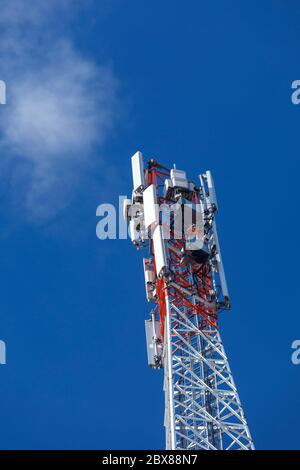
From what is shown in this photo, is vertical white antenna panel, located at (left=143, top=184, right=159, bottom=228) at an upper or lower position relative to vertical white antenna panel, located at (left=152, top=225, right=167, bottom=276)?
upper

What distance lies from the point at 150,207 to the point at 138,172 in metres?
4.36

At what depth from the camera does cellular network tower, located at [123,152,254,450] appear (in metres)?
42.4

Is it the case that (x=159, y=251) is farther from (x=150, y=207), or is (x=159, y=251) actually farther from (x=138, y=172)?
(x=138, y=172)

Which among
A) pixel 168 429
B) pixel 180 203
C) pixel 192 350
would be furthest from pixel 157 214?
pixel 168 429

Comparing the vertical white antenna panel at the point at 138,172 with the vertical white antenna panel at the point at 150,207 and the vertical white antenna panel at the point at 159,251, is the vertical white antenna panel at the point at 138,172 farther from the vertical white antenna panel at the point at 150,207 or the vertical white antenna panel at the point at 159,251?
the vertical white antenna panel at the point at 159,251

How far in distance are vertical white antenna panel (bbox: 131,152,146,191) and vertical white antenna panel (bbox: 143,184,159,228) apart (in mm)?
1738

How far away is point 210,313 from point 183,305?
5.65ft

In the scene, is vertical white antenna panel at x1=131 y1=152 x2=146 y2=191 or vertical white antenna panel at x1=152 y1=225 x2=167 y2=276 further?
vertical white antenna panel at x1=131 y1=152 x2=146 y2=191

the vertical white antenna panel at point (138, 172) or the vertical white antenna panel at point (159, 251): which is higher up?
the vertical white antenna panel at point (138, 172)

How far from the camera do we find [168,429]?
138 feet

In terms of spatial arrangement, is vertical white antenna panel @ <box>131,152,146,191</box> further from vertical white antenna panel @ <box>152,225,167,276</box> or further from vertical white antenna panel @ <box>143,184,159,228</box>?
vertical white antenna panel @ <box>152,225,167,276</box>

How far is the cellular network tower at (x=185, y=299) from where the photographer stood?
42.4 meters
